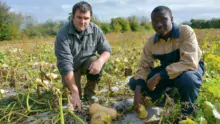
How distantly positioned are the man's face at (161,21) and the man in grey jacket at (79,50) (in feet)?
2.57

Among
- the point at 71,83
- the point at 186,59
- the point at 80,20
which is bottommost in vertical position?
the point at 71,83

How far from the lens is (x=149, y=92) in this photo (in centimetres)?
287

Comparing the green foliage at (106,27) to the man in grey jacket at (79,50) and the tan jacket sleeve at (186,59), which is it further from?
the tan jacket sleeve at (186,59)

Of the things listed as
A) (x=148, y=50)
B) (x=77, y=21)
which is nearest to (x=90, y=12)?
(x=77, y=21)

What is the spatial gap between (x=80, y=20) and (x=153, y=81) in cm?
102

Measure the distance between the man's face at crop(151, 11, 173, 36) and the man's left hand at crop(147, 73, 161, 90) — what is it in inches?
15.5

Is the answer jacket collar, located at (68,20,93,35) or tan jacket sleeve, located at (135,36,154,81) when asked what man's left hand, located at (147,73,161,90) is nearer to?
tan jacket sleeve, located at (135,36,154,81)

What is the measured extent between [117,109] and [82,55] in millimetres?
778

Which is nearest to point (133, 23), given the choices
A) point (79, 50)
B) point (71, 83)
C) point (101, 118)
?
point (79, 50)

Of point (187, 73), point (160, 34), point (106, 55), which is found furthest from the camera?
point (106, 55)

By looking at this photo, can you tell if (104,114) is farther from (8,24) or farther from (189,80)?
(8,24)

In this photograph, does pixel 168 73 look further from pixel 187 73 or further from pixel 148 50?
pixel 148 50

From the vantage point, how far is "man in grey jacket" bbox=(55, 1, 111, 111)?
292cm

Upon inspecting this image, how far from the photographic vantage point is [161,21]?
2.57 metres
